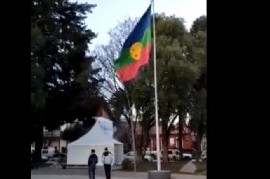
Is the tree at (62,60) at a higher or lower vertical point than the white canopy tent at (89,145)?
higher

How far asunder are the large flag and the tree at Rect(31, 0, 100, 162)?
23915mm

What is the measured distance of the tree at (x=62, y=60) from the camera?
1646 inches

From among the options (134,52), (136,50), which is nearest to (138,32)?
(136,50)

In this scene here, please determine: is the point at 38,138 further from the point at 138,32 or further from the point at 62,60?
the point at 138,32

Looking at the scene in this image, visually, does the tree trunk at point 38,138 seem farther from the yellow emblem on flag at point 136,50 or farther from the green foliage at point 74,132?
the yellow emblem on flag at point 136,50

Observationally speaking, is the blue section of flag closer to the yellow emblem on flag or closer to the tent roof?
the yellow emblem on flag

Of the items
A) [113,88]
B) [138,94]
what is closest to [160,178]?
[138,94]

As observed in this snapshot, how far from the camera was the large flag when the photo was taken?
15672 millimetres

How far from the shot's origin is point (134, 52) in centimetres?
1631

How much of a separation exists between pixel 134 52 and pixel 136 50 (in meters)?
0.21

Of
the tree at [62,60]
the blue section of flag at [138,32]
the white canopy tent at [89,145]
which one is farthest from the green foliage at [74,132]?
the blue section of flag at [138,32]

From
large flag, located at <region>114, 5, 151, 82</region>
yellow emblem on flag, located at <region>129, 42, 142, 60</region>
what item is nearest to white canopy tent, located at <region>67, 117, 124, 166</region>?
large flag, located at <region>114, 5, 151, 82</region>

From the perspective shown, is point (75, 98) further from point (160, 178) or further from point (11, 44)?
point (11, 44)

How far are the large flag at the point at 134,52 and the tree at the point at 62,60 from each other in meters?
23.9
